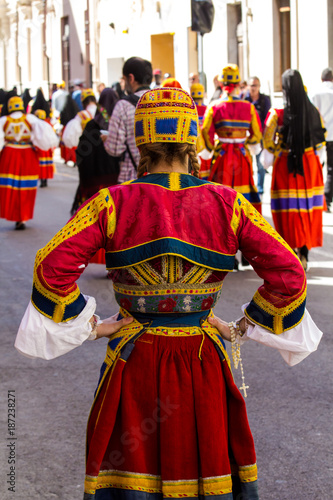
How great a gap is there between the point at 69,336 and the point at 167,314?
1.08 ft

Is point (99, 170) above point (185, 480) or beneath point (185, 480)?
above

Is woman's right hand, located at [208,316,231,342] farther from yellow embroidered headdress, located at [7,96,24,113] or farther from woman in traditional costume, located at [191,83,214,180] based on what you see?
yellow embroidered headdress, located at [7,96,24,113]

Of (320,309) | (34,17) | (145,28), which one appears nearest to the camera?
(320,309)

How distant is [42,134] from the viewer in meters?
11.6

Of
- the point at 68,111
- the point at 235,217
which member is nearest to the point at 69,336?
the point at 235,217

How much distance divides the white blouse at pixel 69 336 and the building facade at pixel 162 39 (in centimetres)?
1271

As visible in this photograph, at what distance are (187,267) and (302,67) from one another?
20193mm

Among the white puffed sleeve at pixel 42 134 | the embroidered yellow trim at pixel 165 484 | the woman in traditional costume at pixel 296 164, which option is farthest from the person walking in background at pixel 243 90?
the embroidered yellow trim at pixel 165 484

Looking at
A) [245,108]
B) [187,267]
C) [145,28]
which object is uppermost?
[145,28]

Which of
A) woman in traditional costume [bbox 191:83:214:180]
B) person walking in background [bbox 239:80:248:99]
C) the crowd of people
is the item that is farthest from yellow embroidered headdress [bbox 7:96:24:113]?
the crowd of people

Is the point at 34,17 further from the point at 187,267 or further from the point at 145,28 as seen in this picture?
the point at 187,267

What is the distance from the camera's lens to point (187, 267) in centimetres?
282

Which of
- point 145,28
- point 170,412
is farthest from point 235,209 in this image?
point 145,28

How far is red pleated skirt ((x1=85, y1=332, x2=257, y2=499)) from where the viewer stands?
9.14 ft
